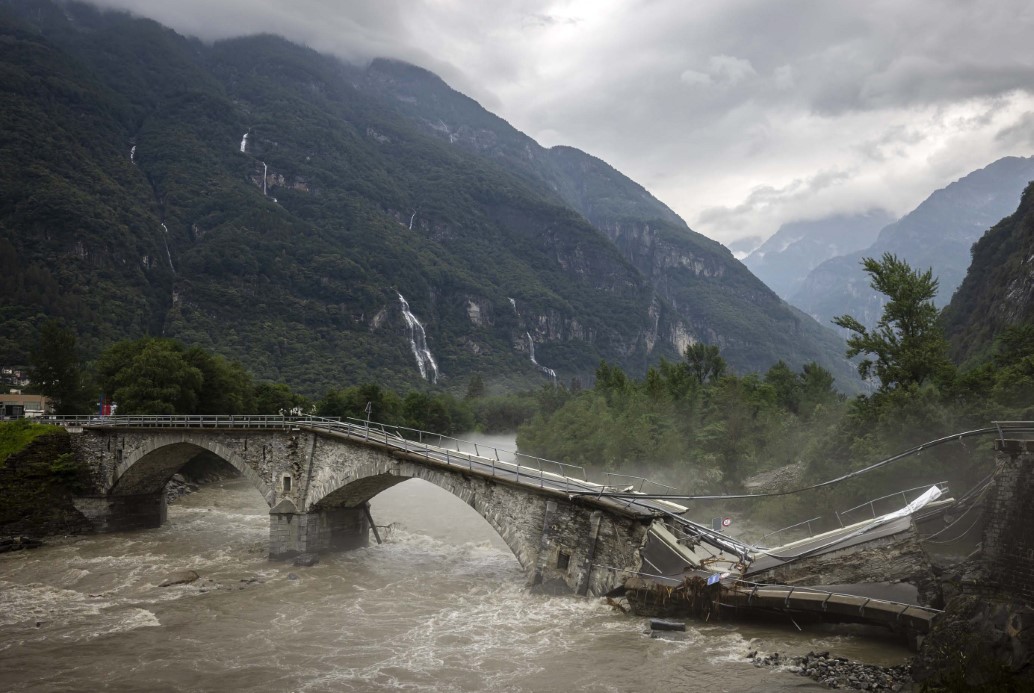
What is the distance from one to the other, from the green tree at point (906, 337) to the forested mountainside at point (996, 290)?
20.9 m

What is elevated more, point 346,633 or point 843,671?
point 843,671

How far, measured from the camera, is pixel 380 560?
37156 millimetres

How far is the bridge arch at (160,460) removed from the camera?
41500mm

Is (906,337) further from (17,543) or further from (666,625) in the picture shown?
(17,543)

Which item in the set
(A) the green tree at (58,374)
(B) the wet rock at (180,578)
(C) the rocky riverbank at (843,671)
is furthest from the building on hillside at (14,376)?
(C) the rocky riverbank at (843,671)

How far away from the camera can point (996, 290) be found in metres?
79.1

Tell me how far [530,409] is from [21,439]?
9009 centimetres

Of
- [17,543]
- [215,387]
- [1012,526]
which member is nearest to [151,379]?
[215,387]

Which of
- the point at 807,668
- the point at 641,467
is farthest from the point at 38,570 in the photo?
the point at 641,467

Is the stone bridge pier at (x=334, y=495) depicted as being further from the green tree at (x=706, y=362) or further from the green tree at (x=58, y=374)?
the green tree at (x=706, y=362)

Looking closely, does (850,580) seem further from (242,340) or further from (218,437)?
(242,340)

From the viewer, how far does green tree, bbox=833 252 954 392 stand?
37.1 meters

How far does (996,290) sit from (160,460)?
91.8 metres

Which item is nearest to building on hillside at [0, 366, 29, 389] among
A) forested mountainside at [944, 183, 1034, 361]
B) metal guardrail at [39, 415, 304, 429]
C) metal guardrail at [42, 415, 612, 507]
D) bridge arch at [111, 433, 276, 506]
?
metal guardrail at [39, 415, 304, 429]
